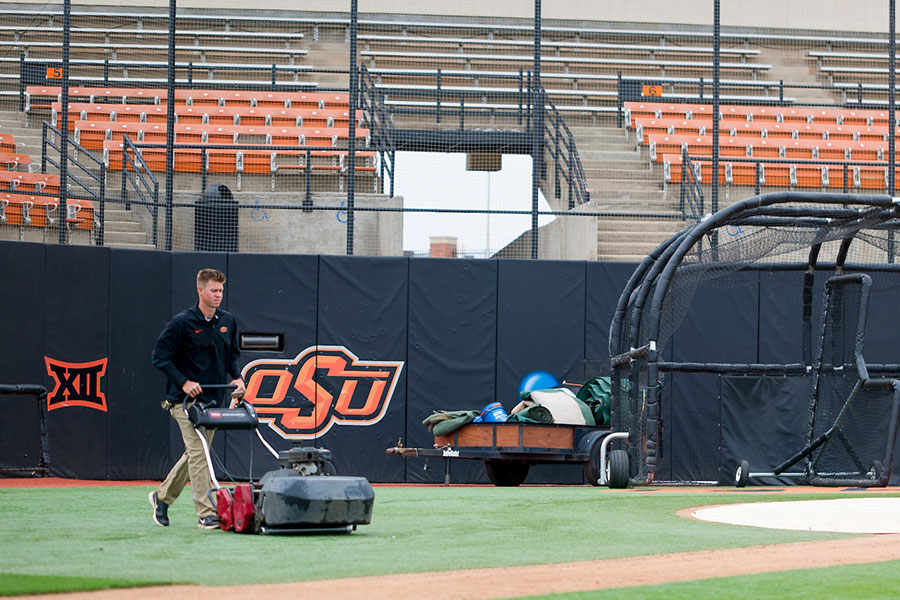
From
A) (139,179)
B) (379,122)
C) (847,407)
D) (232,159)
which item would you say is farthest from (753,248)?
(139,179)

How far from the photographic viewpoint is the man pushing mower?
780 cm

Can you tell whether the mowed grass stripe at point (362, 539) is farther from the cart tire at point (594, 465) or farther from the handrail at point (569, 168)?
the handrail at point (569, 168)

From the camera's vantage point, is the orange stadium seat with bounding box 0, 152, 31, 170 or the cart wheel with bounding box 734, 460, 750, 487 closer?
the cart wheel with bounding box 734, 460, 750, 487

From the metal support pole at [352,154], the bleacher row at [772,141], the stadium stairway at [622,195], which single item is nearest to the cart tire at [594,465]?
the stadium stairway at [622,195]

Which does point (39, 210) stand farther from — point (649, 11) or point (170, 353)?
point (649, 11)

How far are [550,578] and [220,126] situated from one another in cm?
1574

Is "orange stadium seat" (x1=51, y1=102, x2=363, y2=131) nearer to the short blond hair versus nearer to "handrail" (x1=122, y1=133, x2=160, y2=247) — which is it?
"handrail" (x1=122, y1=133, x2=160, y2=247)

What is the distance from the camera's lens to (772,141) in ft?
69.7

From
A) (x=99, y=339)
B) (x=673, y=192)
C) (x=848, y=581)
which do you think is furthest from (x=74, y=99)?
(x=848, y=581)

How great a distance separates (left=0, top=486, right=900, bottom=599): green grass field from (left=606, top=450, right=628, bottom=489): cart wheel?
1676 mm

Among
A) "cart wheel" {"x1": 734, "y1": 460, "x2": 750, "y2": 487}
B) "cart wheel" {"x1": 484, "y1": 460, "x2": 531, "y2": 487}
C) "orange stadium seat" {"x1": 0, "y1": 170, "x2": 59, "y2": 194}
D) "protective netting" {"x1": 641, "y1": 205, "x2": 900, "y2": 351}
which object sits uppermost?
"orange stadium seat" {"x1": 0, "y1": 170, "x2": 59, "y2": 194}

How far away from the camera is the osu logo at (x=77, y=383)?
48.6 feet

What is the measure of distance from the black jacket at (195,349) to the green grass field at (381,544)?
105 cm

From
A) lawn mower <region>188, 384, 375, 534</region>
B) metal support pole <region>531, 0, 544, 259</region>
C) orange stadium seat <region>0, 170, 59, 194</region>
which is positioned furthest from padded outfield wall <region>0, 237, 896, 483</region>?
lawn mower <region>188, 384, 375, 534</region>
